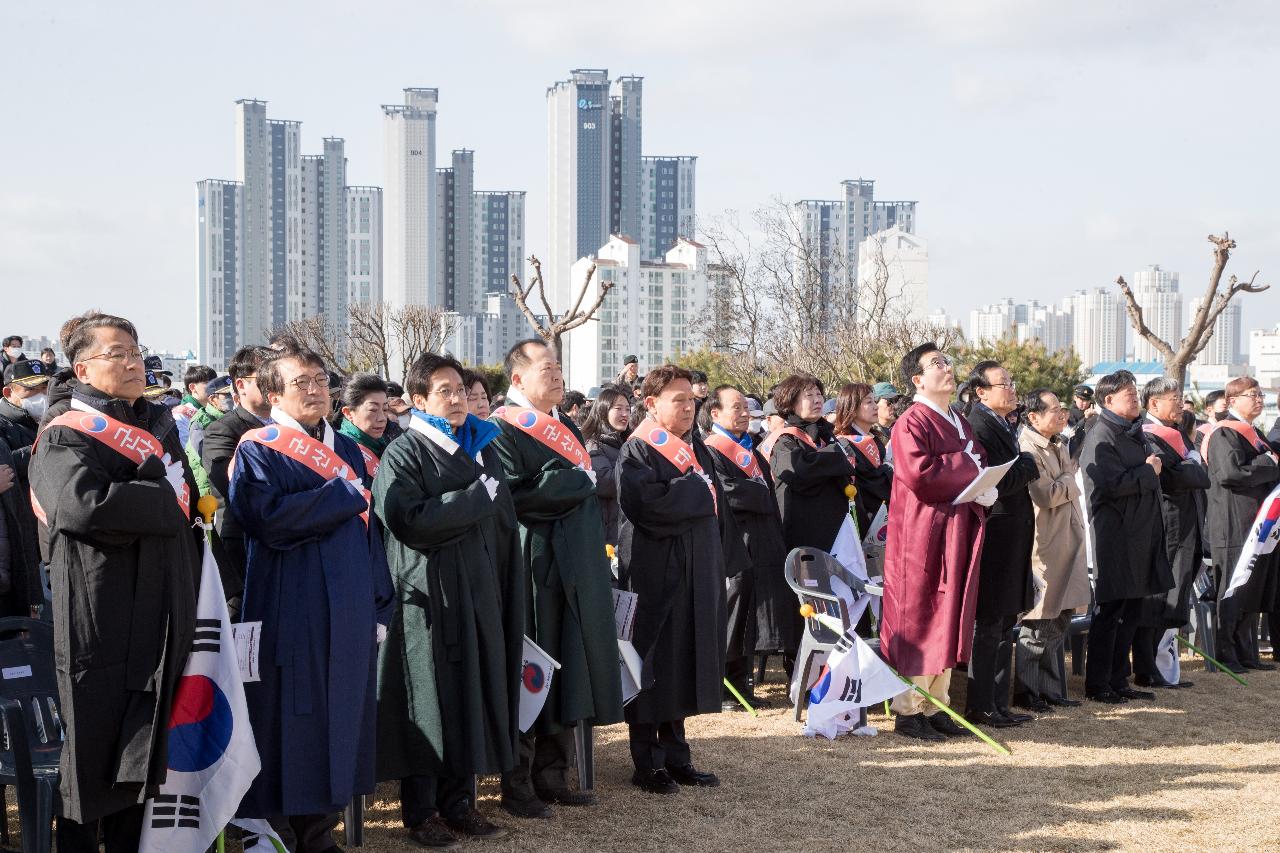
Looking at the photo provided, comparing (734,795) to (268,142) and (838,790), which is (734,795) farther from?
(268,142)

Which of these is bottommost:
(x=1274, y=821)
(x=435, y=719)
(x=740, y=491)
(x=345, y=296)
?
(x=1274, y=821)

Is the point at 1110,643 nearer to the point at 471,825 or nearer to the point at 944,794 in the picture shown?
the point at 944,794

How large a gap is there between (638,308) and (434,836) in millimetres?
99784

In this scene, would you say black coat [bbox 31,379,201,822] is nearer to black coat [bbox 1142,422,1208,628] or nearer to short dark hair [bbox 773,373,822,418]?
short dark hair [bbox 773,373,822,418]

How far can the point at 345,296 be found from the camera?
396 ft

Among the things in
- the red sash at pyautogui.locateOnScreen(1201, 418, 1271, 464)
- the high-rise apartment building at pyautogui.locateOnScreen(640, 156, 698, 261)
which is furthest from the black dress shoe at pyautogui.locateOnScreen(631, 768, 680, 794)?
the high-rise apartment building at pyautogui.locateOnScreen(640, 156, 698, 261)

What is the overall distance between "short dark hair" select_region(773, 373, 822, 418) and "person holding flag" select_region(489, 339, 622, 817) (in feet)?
9.91

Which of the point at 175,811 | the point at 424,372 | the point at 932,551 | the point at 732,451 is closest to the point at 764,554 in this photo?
the point at 732,451

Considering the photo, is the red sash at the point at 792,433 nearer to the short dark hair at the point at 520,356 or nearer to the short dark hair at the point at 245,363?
the short dark hair at the point at 520,356

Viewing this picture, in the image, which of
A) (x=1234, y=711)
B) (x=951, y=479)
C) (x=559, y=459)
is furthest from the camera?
(x=1234, y=711)

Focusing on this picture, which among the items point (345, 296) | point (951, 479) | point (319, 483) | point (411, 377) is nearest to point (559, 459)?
point (411, 377)

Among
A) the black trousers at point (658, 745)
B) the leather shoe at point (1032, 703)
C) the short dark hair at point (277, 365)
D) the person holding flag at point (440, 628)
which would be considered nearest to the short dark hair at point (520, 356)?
the person holding flag at point (440, 628)

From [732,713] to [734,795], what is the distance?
1805 mm

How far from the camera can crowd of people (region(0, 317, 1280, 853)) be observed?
13.8 ft
